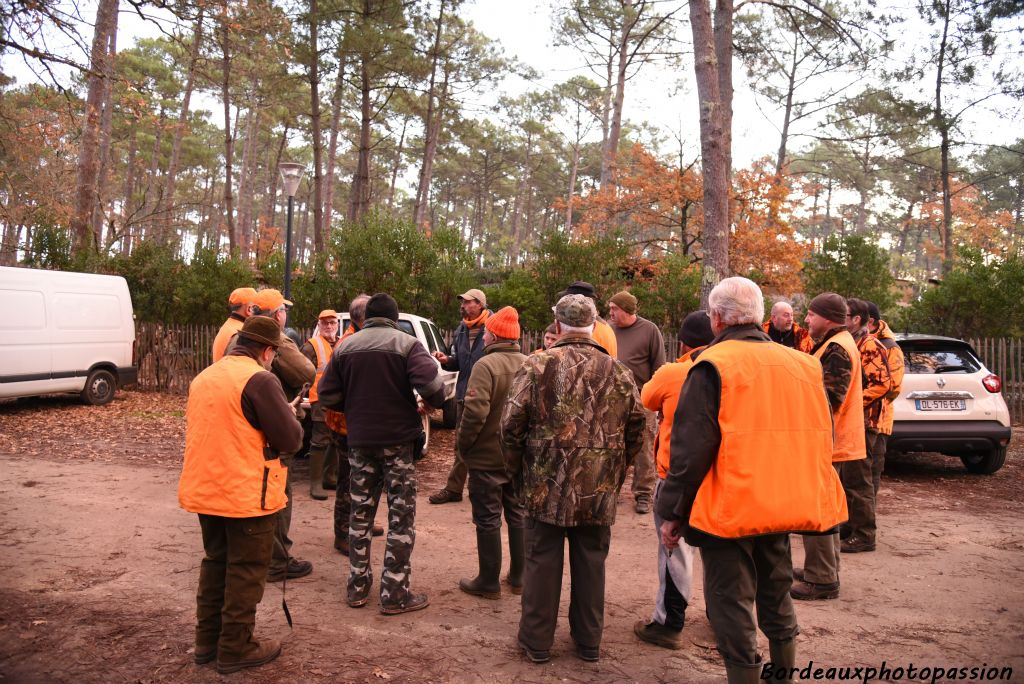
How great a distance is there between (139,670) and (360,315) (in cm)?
298

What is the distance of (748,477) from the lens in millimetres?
2641

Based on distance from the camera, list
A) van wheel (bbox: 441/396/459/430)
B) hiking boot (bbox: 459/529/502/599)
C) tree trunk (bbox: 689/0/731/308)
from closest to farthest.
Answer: hiking boot (bbox: 459/529/502/599)
tree trunk (bbox: 689/0/731/308)
van wheel (bbox: 441/396/459/430)

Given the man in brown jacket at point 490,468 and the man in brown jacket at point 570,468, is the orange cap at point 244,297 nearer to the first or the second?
the man in brown jacket at point 490,468

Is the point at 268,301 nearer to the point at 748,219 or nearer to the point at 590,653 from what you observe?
the point at 590,653

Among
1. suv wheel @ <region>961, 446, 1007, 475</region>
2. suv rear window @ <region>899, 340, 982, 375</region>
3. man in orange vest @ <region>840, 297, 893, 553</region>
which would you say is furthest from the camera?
suv wheel @ <region>961, 446, 1007, 475</region>

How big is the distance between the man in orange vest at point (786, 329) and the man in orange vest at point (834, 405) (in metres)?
1.59

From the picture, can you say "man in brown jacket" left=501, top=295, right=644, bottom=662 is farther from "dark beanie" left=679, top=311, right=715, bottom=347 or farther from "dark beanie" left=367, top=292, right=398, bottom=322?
"dark beanie" left=367, top=292, right=398, bottom=322

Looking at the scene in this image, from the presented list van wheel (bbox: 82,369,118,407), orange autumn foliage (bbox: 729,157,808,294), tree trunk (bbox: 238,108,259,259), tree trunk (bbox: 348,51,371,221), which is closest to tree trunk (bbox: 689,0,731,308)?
orange autumn foliage (bbox: 729,157,808,294)

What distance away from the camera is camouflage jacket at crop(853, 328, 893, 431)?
518cm

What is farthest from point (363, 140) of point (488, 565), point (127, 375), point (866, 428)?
point (488, 565)

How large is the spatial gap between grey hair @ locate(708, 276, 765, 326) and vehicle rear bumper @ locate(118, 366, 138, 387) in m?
12.9

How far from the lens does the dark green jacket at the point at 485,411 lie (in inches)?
173

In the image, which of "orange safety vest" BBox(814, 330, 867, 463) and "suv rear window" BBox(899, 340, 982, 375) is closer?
"orange safety vest" BBox(814, 330, 867, 463)

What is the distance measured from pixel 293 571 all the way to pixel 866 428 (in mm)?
4364
